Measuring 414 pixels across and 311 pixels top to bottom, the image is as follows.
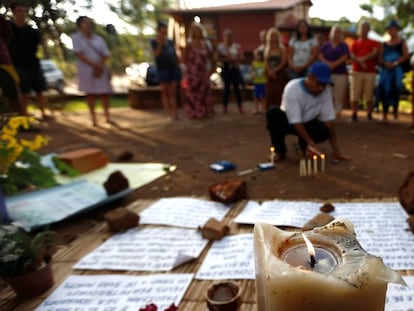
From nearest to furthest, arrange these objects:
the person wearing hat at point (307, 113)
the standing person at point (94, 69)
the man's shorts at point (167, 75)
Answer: the person wearing hat at point (307, 113), the standing person at point (94, 69), the man's shorts at point (167, 75)

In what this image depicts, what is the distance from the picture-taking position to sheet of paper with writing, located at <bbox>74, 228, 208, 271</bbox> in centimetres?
183

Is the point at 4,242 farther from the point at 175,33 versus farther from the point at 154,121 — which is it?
the point at 175,33

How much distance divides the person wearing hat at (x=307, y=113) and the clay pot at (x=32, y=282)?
2474 millimetres

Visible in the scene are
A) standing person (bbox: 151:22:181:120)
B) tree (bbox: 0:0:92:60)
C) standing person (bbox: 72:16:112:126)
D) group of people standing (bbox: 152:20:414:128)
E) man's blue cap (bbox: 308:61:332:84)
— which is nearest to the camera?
tree (bbox: 0:0:92:60)

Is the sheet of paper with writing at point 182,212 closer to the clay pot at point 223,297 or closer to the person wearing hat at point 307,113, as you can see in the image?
the clay pot at point 223,297

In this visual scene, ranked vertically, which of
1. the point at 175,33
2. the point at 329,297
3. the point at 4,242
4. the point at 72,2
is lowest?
the point at 4,242

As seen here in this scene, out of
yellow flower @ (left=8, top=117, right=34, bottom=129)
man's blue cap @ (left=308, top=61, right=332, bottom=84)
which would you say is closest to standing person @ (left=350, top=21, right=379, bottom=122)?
man's blue cap @ (left=308, top=61, right=332, bottom=84)

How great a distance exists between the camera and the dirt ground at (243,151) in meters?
3.11

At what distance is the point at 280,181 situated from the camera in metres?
3.31

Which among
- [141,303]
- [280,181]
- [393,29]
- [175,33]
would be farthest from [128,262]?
[175,33]

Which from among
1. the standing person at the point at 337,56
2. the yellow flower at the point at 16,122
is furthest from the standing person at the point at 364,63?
the yellow flower at the point at 16,122

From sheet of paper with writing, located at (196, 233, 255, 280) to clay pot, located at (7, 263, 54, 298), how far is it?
0.69 meters

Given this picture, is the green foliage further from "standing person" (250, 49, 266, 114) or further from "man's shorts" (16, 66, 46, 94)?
"standing person" (250, 49, 266, 114)

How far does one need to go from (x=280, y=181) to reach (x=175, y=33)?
300 inches
